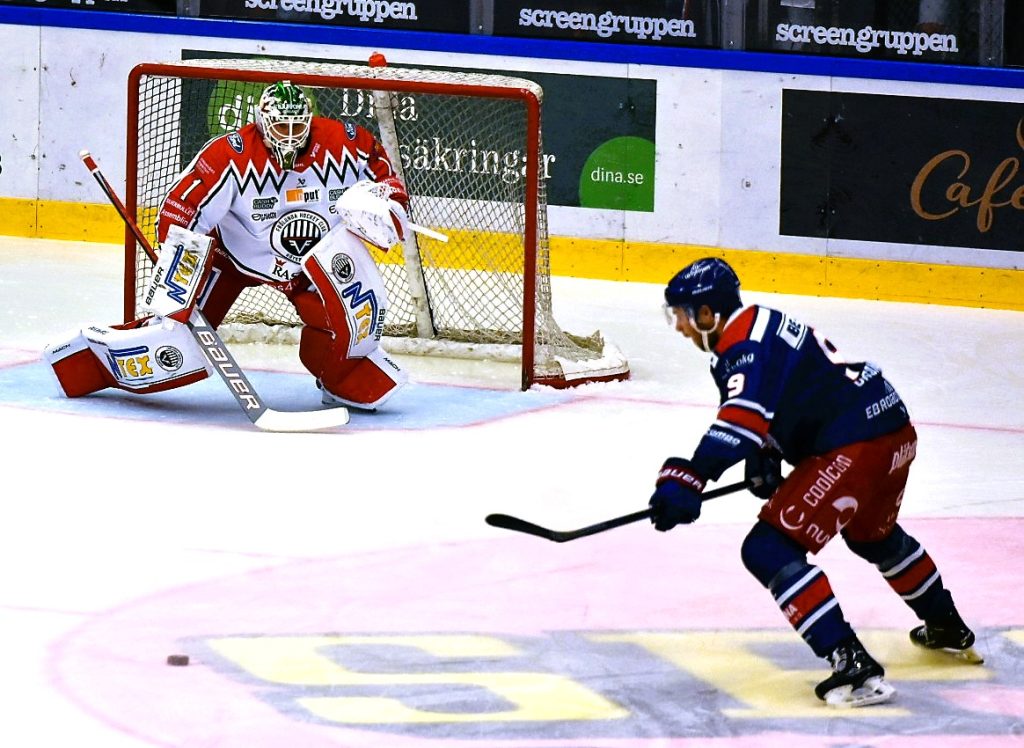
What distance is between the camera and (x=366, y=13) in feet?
31.7

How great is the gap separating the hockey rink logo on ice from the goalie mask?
2.68 metres

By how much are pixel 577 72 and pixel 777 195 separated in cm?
112

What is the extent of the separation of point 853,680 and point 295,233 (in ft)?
11.2

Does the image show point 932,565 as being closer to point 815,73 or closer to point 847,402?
point 847,402

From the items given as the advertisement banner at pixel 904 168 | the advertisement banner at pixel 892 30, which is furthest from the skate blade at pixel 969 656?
the advertisement banner at pixel 892 30

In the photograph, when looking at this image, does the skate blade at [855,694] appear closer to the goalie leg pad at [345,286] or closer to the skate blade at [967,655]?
the skate blade at [967,655]

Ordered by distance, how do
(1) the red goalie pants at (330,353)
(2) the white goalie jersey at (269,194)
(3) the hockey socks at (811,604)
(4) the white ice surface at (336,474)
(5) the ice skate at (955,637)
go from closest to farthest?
(3) the hockey socks at (811,604) < (5) the ice skate at (955,637) < (4) the white ice surface at (336,474) < (2) the white goalie jersey at (269,194) < (1) the red goalie pants at (330,353)

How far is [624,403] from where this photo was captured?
23.4 feet

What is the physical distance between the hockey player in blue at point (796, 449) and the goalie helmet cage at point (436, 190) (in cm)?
316

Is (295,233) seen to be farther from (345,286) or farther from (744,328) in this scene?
(744,328)

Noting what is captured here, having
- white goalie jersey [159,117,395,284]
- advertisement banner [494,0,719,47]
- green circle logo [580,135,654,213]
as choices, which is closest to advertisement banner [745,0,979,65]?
advertisement banner [494,0,719,47]

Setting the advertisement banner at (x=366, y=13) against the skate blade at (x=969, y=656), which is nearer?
the skate blade at (x=969, y=656)

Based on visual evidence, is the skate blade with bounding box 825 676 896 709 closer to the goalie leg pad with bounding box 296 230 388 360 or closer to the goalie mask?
the goalie leg pad with bounding box 296 230 388 360

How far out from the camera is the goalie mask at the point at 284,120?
652cm
